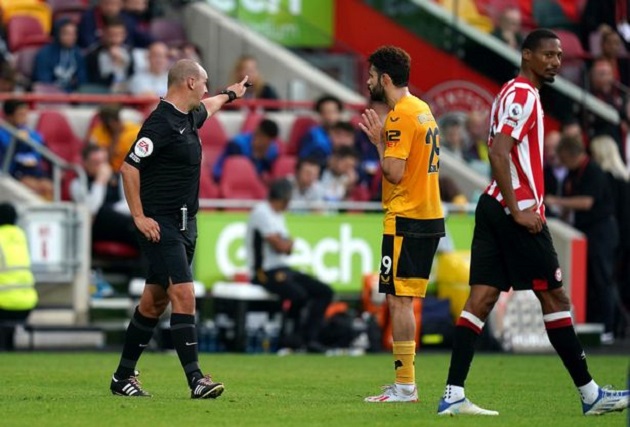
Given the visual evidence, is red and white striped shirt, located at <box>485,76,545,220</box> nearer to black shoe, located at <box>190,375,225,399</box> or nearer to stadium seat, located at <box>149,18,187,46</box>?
black shoe, located at <box>190,375,225,399</box>

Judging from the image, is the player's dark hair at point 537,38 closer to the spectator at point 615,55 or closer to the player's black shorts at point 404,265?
the player's black shorts at point 404,265

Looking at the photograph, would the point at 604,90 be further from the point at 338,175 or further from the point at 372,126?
the point at 372,126

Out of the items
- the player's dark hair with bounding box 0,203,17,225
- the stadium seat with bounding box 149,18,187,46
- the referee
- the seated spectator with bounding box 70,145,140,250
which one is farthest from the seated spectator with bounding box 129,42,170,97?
the referee

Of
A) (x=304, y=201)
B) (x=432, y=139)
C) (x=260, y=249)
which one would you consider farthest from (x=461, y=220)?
(x=432, y=139)

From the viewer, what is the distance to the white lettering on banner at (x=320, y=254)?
19797mm

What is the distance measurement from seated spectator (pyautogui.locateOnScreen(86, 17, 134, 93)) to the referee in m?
11.1

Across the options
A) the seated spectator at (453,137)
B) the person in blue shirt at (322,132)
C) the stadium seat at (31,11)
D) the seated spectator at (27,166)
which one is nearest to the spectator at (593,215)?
the seated spectator at (453,137)

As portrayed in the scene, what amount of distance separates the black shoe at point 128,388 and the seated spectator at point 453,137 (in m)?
12.3

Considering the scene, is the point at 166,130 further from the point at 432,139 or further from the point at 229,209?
the point at 229,209

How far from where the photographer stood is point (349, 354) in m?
18.4

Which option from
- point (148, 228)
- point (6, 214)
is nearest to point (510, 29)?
point (6, 214)

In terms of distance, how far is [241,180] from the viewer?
20.8 meters

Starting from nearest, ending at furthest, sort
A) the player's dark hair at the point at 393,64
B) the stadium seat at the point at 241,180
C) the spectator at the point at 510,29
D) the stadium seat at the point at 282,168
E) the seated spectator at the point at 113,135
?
the player's dark hair at the point at 393,64 < the seated spectator at the point at 113,135 < the stadium seat at the point at 241,180 < the stadium seat at the point at 282,168 < the spectator at the point at 510,29

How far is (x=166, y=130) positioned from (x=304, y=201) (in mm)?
9403
